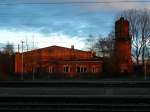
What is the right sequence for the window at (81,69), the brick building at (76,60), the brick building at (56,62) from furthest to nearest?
the window at (81,69) → the brick building at (56,62) → the brick building at (76,60)

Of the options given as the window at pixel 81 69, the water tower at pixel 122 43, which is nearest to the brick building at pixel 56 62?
the window at pixel 81 69

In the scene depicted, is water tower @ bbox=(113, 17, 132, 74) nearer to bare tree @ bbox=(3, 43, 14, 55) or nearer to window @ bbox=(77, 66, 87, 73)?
window @ bbox=(77, 66, 87, 73)

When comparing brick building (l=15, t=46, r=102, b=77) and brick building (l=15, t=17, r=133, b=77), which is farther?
brick building (l=15, t=46, r=102, b=77)

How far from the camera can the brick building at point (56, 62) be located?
307 feet

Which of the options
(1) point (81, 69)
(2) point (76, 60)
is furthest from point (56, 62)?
(1) point (81, 69)

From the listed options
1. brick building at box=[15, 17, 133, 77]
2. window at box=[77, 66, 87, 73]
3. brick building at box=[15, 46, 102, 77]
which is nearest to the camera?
brick building at box=[15, 17, 133, 77]

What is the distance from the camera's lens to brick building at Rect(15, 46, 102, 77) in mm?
93438

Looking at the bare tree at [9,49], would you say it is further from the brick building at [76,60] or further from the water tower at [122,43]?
the water tower at [122,43]

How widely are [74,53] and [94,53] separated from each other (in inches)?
210

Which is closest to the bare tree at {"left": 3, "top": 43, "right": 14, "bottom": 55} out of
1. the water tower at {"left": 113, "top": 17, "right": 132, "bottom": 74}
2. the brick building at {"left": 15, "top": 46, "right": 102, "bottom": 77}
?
the brick building at {"left": 15, "top": 46, "right": 102, "bottom": 77}
